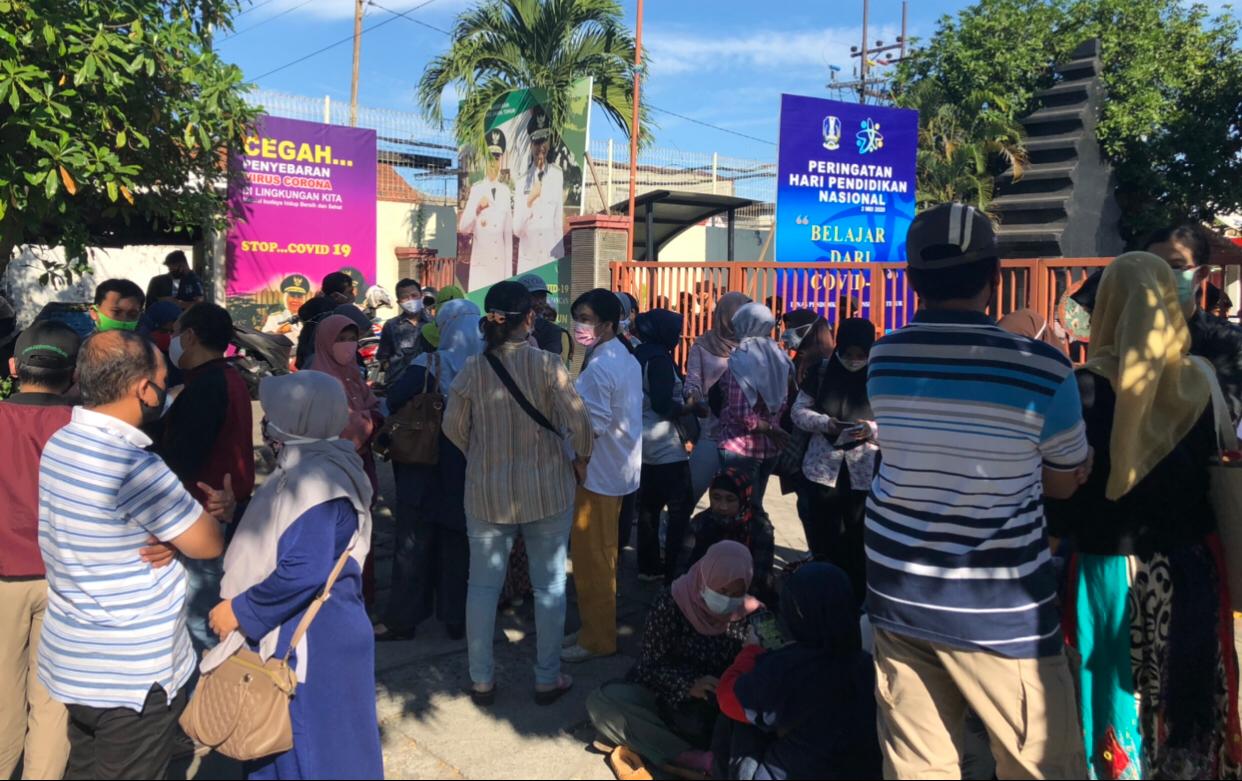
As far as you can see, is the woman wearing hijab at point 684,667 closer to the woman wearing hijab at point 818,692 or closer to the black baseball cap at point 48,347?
the woman wearing hijab at point 818,692

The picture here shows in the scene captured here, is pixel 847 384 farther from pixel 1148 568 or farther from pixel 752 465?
pixel 1148 568

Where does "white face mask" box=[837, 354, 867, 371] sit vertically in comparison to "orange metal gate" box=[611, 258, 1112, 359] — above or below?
below

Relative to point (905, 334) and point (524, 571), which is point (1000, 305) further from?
point (905, 334)

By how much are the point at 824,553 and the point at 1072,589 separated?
2253 millimetres

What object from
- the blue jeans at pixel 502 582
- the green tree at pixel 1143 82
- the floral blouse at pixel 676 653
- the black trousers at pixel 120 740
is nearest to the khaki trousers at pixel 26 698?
the black trousers at pixel 120 740

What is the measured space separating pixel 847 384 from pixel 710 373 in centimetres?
100

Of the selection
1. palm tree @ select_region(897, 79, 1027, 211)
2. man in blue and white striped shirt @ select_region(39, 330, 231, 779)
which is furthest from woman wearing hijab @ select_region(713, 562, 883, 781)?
palm tree @ select_region(897, 79, 1027, 211)

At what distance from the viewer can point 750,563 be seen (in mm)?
3766

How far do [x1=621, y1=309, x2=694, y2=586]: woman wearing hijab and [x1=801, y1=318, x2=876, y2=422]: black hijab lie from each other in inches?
32.4

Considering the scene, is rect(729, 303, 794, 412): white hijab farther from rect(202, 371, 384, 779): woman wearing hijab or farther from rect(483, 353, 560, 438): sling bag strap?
rect(202, 371, 384, 779): woman wearing hijab

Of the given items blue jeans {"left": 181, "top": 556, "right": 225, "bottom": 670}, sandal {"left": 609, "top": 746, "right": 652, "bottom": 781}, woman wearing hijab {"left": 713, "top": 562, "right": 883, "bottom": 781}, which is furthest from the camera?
blue jeans {"left": 181, "top": 556, "right": 225, "bottom": 670}

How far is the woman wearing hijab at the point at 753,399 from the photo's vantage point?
17.6ft

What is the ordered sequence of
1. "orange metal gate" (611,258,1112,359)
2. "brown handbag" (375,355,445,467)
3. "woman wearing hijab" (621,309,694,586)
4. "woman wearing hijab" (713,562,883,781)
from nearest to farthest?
"woman wearing hijab" (713,562,883,781)
"brown handbag" (375,355,445,467)
"woman wearing hijab" (621,309,694,586)
"orange metal gate" (611,258,1112,359)

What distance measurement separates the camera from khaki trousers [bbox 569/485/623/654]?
15.4 ft
